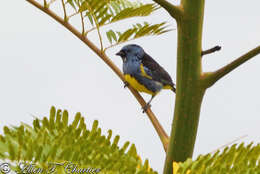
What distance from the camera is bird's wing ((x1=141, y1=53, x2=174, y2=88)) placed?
91.9 inches

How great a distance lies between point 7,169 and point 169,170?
1.56 ft

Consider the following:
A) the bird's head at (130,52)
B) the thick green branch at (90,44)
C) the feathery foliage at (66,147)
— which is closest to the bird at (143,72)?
the bird's head at (130,52)

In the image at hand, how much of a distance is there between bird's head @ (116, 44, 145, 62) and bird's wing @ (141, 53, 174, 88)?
4 centimetres

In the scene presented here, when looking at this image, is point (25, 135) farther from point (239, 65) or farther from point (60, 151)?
point (239, 65)

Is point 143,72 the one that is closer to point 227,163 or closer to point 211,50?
point 211,50

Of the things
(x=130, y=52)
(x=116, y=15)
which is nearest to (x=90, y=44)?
(x=116, y=15)

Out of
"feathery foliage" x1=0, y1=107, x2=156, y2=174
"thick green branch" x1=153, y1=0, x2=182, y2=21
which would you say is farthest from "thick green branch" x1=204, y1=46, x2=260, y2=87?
"feathery foliage" x1=0, y1=107, x2=156, y2=174

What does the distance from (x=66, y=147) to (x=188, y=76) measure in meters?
0.41

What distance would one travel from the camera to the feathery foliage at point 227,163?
951 mm

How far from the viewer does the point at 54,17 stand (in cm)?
147

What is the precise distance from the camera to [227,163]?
104 centimetres

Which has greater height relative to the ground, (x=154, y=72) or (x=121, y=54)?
(x=121, y=54)

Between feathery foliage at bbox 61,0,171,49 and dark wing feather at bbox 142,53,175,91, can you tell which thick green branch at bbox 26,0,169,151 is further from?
dark wing feather at bbox 142,53,175,91

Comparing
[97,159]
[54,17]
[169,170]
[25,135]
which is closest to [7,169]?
[25,135]
